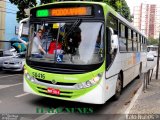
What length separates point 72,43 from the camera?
7391 mm

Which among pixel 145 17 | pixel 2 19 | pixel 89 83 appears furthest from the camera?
pixel 145 17

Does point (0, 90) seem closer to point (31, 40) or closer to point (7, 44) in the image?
point (31, 40)

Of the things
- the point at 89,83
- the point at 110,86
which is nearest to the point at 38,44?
the point at 89,83

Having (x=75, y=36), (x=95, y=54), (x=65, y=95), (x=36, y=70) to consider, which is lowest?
(x=65, y=95)

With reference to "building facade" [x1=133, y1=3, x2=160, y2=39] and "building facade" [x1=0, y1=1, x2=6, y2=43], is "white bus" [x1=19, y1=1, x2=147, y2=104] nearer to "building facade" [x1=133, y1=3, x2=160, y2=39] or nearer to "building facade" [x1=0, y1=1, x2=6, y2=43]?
"building facade" [x1=0, y1=1, x2=6, y2=43]

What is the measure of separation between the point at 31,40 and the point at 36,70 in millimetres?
984

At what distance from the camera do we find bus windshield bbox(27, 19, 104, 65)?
23.7 feet

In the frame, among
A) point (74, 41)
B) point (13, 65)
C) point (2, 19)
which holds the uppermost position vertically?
point (2, 19)

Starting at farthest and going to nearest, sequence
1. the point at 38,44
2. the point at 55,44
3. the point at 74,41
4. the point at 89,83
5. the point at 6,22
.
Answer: the point at 6,22
the point at 38,44
the point at 55,44
the point at 74,41
the point at 89,83

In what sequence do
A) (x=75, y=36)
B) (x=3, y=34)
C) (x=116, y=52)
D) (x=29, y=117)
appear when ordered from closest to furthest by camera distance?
(x=29, y=117) < (x=75, y=36) < (x=116, y=52) < (x=3, y=34)

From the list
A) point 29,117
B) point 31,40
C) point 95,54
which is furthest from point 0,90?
point 95,54

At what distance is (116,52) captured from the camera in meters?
8.70

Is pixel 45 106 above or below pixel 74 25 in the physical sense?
below

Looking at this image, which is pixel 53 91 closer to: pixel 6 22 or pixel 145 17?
pixel 6 22
